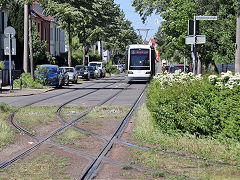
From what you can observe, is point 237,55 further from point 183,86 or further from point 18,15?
point 18,15

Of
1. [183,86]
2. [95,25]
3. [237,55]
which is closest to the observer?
[183,86]

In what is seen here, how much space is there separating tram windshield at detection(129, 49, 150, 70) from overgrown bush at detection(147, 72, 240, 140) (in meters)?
28.8

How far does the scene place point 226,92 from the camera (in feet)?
30.8

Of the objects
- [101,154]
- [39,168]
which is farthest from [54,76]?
[39,168]

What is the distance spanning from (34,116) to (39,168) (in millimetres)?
7541

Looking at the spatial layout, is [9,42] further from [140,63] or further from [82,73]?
[82,73]

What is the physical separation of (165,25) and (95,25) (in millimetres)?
24874

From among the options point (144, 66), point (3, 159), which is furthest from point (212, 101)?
point (144, 66)

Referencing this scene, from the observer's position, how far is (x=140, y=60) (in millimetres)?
40188

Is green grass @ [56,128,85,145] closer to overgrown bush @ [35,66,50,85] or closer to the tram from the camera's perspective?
overgrown bush @ [35,66,50,85]

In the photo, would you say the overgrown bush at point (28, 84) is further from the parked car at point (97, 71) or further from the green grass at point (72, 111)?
the parked car at point (97, 71)

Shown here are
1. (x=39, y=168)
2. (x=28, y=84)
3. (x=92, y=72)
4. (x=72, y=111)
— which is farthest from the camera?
(x=92, y=72)

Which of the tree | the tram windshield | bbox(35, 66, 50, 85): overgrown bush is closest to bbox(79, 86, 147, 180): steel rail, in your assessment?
bbox(35, 66, 50, 85): overgrown bush

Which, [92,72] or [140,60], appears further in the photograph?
[92,72]
